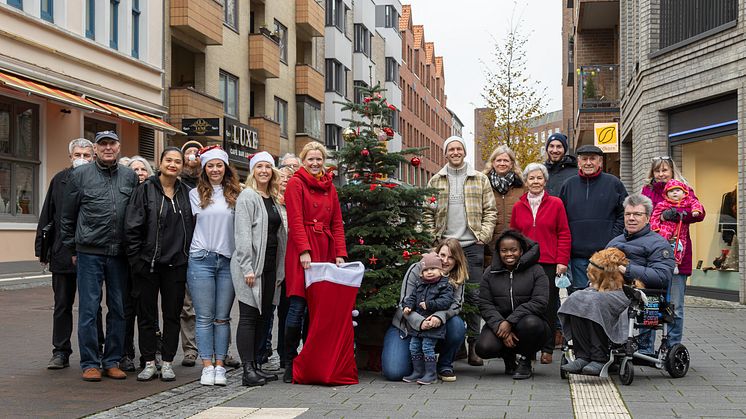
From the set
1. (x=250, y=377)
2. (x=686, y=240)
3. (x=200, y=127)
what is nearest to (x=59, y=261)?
(x=250, y=377)

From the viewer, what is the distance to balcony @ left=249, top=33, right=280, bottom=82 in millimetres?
33219

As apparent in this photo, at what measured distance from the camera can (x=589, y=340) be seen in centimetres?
792

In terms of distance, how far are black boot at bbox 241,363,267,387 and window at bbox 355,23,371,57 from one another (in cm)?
4635

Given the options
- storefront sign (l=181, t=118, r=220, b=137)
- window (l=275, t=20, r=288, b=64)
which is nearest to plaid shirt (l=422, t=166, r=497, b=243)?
storefront sign (l=181, t=118, r=220, b=137)

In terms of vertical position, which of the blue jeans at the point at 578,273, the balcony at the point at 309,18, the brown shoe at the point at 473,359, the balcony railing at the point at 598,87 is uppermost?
the balcony at the point at 309,18

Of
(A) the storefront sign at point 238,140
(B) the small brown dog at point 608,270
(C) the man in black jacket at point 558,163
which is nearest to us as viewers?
(B) the small brown dog at point 608,270

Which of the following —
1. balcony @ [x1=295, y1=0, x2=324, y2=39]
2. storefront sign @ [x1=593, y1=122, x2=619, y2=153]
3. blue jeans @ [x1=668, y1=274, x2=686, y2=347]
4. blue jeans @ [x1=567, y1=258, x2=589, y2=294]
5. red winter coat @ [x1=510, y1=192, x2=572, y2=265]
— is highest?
balcony @ [x1=295, y1=0, x2=324, y2=39]

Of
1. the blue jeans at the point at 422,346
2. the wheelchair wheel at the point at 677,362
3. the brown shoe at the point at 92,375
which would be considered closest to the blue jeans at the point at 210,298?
the brown shoe at the point at 92,375

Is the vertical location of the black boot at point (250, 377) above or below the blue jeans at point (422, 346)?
below

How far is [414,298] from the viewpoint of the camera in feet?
26.9

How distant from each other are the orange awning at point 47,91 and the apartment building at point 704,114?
37.9 feet

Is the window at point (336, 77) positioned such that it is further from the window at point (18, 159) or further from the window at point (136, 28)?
the window at point (18, 159)

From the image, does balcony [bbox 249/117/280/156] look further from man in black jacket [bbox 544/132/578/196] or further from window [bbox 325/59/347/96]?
man in black jacket [bbox 544/132/578/196]

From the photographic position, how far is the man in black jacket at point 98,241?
775 centimetres
